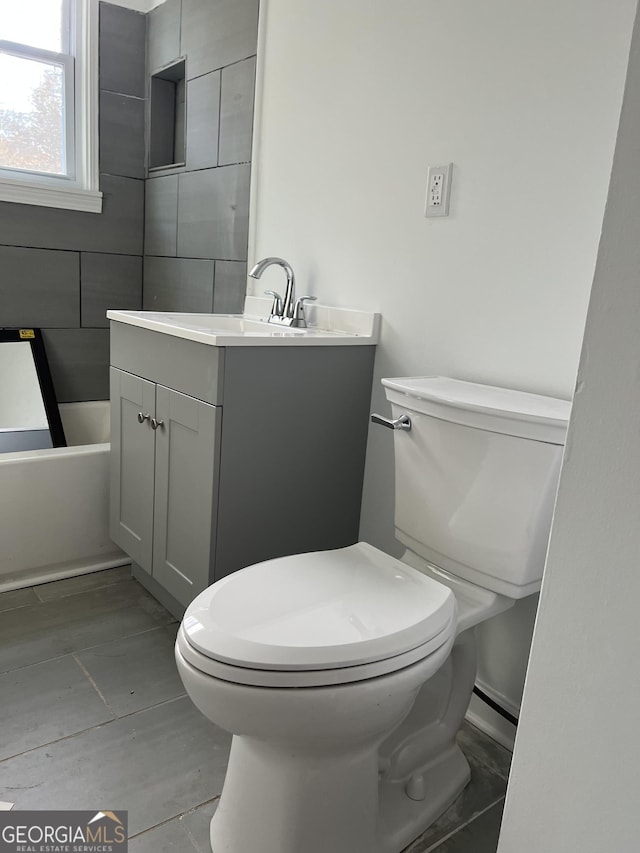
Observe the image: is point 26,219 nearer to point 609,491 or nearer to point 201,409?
point 201,409

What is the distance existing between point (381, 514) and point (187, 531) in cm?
54

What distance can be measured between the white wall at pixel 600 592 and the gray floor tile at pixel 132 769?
0.82 metres

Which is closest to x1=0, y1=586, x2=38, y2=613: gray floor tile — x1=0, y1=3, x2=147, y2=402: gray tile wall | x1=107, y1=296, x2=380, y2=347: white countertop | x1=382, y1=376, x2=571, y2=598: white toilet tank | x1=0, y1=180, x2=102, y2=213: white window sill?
x1=107, y1=296, x2=380, y2=347: white countertop

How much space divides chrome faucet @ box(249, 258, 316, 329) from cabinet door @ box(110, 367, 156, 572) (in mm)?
447

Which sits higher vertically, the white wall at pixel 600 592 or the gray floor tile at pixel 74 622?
the white wall at pixel 600 592

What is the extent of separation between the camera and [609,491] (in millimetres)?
682

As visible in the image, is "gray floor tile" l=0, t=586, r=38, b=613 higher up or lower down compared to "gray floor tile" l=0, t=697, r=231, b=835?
higher up

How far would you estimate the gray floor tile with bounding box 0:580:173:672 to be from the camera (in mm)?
1770

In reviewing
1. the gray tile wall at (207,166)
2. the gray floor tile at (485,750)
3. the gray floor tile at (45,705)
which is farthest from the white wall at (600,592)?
the gray tile wall at (207,166)

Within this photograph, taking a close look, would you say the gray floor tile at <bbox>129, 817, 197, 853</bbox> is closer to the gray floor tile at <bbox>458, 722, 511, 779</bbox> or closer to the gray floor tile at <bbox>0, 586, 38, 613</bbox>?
the gray floor tile at <bbox>458, 722, 511, 779</bbox>

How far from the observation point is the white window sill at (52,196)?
2.58 meters

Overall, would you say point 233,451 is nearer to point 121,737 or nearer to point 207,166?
point 121,737

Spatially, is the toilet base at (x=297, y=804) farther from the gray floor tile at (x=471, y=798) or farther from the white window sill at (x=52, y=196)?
the white window sill at (x=52, y=196)

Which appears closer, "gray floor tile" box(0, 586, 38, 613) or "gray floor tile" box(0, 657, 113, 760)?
"gray floor tile" box(0, 657, 113, 760)
